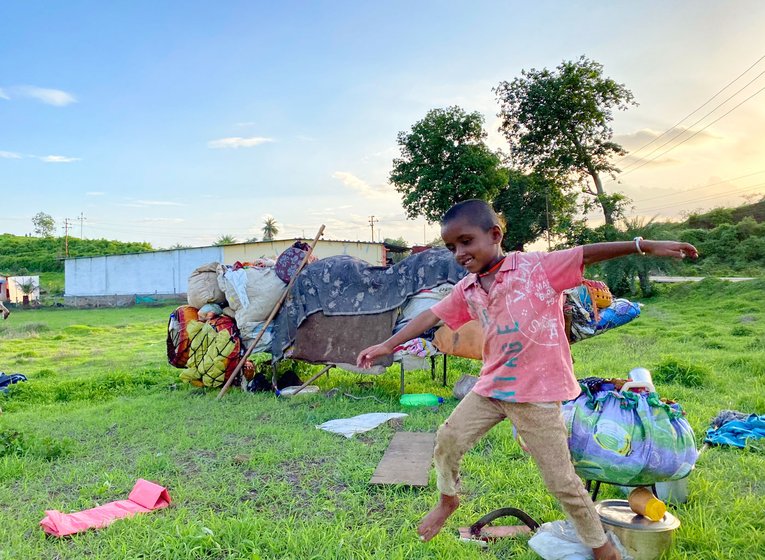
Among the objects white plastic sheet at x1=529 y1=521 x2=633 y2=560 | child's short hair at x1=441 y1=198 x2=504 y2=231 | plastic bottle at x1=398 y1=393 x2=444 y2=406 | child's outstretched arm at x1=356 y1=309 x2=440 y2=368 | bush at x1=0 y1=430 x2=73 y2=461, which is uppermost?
child's short hair at x1=441 y1=198 x2=504 y2=231

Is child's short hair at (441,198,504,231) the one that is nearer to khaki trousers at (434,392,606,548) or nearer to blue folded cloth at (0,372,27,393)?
khaki trousers at (434,392,606,548)

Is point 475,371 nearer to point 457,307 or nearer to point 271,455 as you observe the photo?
point 271,455

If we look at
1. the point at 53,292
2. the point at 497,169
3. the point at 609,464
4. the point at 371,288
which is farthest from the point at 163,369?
the point at 53,292

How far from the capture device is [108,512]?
3.44 m

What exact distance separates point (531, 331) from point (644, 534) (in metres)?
1.09

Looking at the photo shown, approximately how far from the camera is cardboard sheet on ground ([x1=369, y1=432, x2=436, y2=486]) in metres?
3.81

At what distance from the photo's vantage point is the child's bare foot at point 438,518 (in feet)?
8.94

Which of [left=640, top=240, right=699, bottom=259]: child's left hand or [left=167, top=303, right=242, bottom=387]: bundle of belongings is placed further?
[left=167, top=303, right=242, bottom=387]: bundle of belongings

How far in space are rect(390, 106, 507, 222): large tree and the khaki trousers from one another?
2405cm

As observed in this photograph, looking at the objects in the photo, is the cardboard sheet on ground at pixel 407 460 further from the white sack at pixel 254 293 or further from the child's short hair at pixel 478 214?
the white sack at pixel 254 293

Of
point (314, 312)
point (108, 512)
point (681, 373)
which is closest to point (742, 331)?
point (681, 373)

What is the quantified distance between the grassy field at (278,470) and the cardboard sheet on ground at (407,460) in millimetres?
99

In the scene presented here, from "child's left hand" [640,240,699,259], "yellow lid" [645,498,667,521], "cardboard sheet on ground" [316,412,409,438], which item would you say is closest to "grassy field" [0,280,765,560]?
"cardboard sheet on ground" [316,412,409,438]

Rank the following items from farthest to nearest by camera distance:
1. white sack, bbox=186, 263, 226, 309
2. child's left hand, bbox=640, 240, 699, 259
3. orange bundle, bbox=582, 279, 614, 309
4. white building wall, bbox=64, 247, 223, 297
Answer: white building wall, bbox=64, 247, 223, 297 < white sack, bbox=186, 263, 226, 309 < orange bundle, bbox=582, 279, 614, 309 < child's left hand, bbox=640, 240, 699, 259
